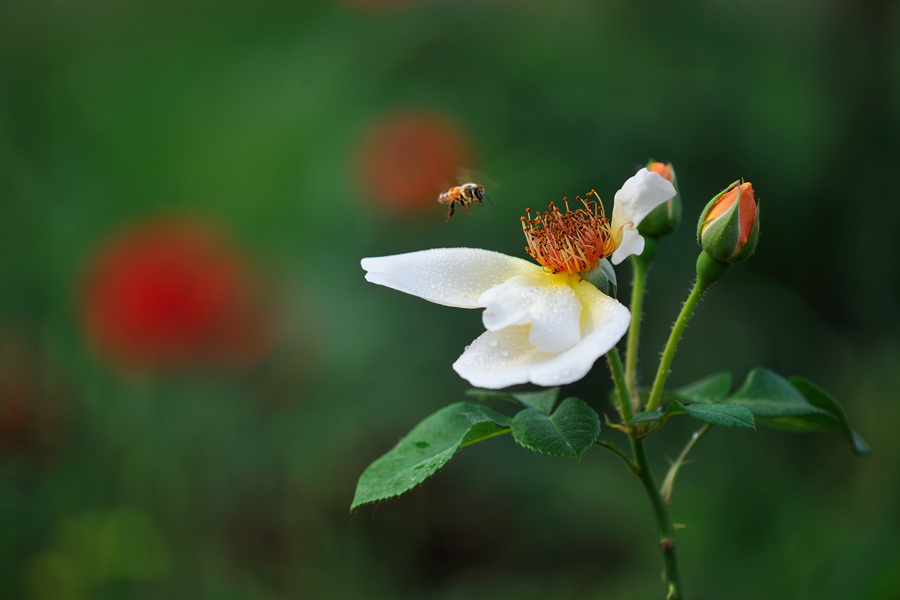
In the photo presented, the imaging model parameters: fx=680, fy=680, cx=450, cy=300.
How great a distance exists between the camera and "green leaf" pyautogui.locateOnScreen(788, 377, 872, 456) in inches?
25.3

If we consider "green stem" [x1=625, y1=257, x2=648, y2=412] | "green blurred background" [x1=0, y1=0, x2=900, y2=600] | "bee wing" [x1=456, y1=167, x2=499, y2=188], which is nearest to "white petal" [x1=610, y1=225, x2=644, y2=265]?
"green stem" [x1=625, y1=257, x2=648, y2=412]

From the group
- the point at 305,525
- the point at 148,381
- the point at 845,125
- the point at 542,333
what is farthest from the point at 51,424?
the point at 845,125

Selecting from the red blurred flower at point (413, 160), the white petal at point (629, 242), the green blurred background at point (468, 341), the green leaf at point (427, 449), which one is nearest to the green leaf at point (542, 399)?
the green leaf at point (427, 449)

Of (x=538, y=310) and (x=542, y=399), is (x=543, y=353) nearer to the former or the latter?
(x=538, y=310)

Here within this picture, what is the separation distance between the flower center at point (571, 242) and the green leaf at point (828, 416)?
0.24 m

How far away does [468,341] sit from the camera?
1.77m

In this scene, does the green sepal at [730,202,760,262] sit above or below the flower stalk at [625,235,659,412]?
above

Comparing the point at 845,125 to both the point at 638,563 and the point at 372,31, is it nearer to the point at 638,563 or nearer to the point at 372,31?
the point at 638,563

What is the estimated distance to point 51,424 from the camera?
1.69 metres

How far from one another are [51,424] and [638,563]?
1488mm

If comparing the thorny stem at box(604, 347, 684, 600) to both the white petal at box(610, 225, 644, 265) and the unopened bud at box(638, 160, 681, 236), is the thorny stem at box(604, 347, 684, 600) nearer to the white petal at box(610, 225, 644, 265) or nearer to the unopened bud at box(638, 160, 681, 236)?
the white petal at box(610, 225, 644, 265)

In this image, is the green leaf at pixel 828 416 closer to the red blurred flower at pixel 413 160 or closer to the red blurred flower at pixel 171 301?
the red blurred flower at pixel 413 160

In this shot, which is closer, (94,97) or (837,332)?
(837,332)

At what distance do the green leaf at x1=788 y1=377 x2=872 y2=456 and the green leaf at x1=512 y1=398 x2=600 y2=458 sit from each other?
250 millimetres
